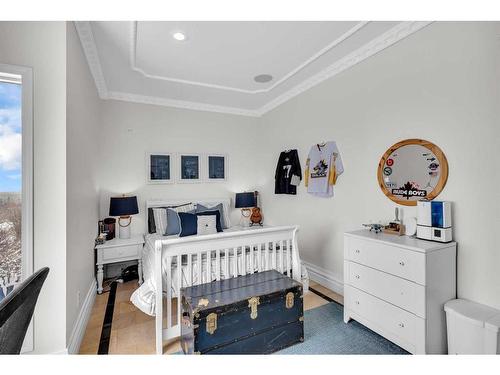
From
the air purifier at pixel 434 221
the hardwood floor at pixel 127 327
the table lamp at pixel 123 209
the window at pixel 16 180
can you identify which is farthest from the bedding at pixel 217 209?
the air purifier at pixel 434 221

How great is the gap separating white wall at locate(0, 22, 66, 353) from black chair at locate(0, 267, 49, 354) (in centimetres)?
102

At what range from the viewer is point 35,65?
5.39ft

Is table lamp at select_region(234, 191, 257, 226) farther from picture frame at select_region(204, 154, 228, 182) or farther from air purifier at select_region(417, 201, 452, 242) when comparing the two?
air purifier at select_region(417, 201, 452, 242)

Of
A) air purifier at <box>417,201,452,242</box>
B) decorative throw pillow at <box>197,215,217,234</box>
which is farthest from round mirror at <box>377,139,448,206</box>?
decorative throw pillow at <box>197,215,217,234</box>

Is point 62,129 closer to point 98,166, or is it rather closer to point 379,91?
point 98,166

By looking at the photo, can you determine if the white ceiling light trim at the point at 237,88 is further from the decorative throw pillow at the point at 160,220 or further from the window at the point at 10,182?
the decorative throw pillow at the point at 160,220

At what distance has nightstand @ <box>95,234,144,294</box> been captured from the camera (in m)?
3.00

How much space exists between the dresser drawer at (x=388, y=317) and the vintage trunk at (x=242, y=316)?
567 mm

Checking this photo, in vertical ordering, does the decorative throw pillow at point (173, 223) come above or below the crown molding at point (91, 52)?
below

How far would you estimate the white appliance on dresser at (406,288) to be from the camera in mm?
1704

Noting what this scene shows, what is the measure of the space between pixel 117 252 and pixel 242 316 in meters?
2.13
